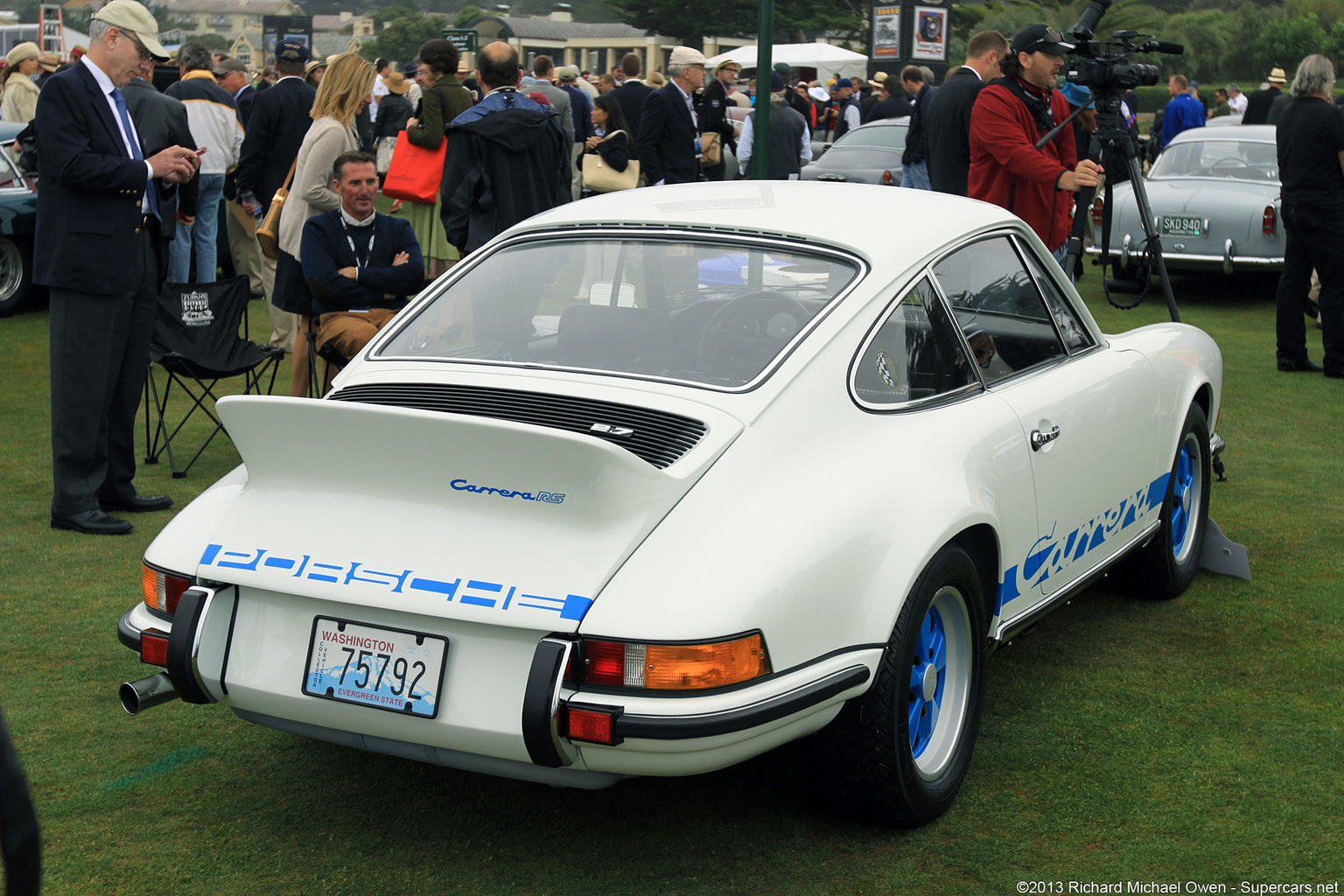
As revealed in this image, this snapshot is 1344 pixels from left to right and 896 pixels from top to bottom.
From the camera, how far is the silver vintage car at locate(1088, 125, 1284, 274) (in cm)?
1247

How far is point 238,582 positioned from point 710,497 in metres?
1.08

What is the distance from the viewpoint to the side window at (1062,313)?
4430mm

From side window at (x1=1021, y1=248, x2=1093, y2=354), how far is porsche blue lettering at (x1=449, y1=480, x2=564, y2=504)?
87.4 inches

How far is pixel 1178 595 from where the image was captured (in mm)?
A: 5188

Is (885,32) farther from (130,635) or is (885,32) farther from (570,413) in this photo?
(130,635)

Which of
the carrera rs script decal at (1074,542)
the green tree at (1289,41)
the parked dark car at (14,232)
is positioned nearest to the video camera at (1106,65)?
the carrera rs script decal at (1074,542)

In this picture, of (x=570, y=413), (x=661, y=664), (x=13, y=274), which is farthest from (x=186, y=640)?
(x=13, y=274)

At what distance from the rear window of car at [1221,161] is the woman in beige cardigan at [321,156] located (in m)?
8.99

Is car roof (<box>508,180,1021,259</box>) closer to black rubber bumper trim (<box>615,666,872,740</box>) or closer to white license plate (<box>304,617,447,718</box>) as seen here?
black rubber bumper trim (<box>615,666,872,740</box>)

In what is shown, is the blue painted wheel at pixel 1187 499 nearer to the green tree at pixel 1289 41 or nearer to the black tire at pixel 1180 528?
the black tire at pixel 1180 528

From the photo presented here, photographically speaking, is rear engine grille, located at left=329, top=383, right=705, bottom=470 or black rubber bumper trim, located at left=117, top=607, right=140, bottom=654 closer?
rear engine grille, located at left=329, top=383, right=705, bottom=470

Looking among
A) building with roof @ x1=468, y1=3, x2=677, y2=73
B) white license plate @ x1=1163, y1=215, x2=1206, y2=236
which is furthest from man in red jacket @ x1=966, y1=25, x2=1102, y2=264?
building with roof @ x1=468, y1=3, x2=677, y2=73

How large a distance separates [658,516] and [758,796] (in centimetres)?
102

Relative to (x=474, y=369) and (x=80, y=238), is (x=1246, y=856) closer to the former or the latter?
(x=474, y=369)
